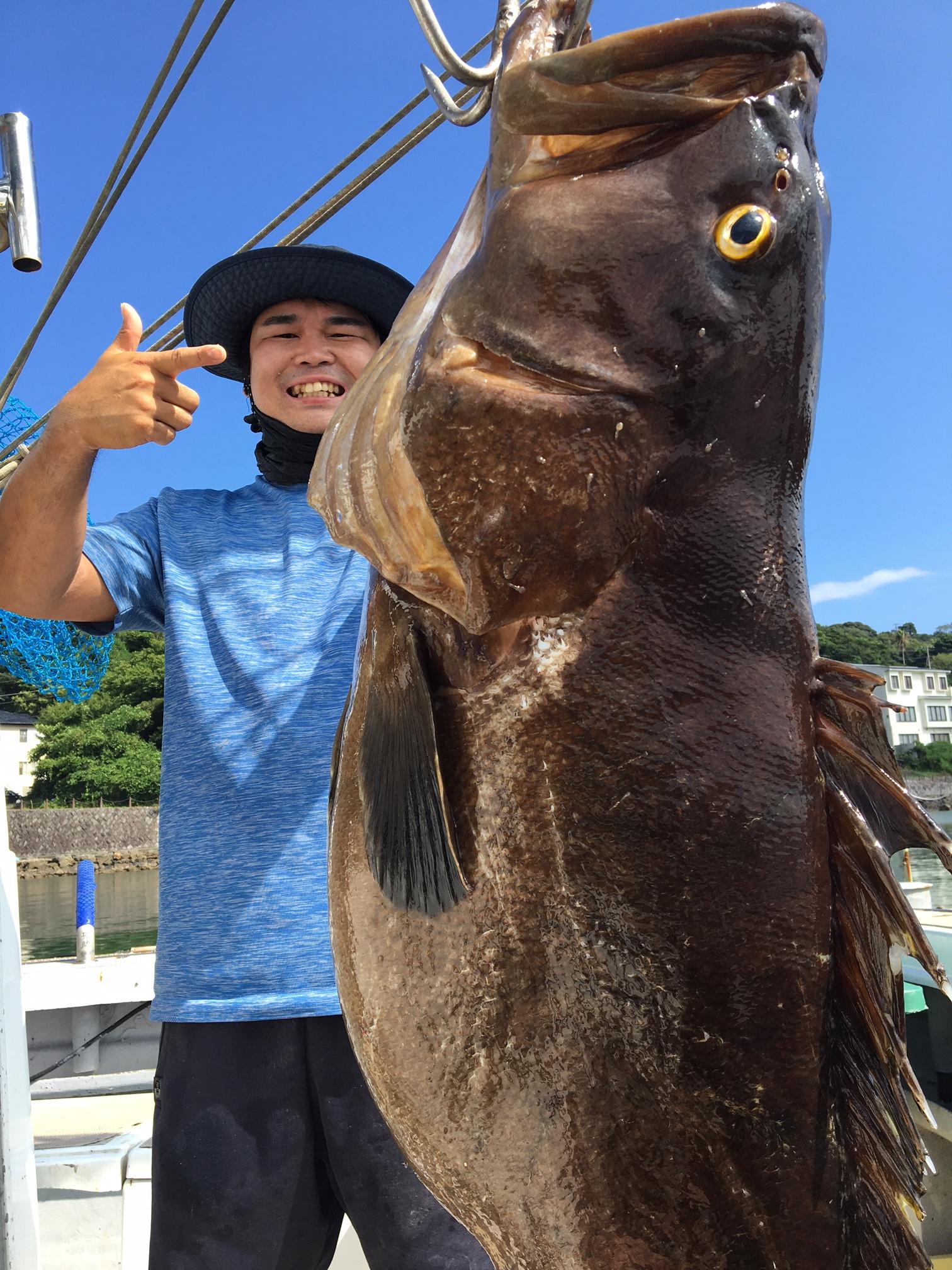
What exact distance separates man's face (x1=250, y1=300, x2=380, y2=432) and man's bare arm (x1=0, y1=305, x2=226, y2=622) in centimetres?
66

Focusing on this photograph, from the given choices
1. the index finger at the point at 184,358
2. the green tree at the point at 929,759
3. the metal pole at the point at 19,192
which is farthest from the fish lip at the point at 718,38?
the green tree at the point at 929,759

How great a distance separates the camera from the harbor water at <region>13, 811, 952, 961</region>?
88.2 ft

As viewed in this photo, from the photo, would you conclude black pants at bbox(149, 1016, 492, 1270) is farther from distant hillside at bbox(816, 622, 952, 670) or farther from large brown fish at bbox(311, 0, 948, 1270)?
distant hillside at bbox(816, 622, 952, 670)

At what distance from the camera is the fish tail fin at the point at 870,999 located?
161 centimetres

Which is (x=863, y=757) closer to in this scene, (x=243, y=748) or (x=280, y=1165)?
(x=243, y=748)

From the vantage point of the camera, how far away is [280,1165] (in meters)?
2.29

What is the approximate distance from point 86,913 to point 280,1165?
314 inches

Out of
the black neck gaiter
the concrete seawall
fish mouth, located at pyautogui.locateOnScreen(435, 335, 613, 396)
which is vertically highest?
the black neck gaiter

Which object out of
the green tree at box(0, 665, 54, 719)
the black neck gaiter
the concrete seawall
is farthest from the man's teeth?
the green tree at box(0, 665, 54, 719)

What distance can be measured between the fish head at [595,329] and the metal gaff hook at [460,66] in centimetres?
29

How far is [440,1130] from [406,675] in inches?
32.7

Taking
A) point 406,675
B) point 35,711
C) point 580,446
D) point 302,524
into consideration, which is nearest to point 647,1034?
point 406,675

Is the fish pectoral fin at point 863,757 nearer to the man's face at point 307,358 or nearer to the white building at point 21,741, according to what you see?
the man's face at point 307,358

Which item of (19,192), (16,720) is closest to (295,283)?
(19,192)
